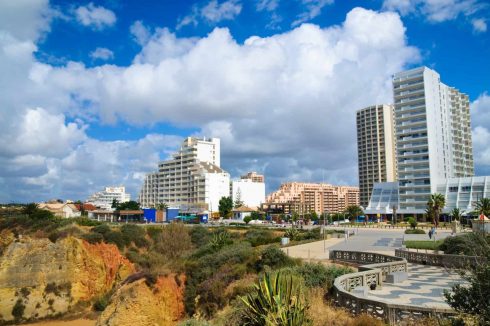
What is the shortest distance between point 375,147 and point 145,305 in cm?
15235

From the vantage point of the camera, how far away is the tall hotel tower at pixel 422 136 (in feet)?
319

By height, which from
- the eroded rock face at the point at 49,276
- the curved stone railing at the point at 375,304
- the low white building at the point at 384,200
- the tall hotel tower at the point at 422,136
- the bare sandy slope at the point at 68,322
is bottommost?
the bare sandy slope at the point at 68,322

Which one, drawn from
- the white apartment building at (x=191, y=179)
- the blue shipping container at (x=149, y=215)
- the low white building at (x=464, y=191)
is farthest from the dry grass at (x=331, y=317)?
the white apartment building at (x=191, y=179)

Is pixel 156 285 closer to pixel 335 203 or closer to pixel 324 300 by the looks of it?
pixel 324 300

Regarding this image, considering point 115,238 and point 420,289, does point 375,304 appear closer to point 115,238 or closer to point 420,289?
point 420,289

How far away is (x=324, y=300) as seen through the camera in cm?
1255

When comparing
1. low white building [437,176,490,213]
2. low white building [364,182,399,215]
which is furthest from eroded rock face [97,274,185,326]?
low white building [364,182,399,215]

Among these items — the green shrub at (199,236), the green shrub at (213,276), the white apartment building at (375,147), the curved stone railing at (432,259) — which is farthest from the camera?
the white apartment building at (375,147)

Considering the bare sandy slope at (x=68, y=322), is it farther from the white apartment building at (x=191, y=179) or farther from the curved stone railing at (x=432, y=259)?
the white apartment building at (x=191, y=179)

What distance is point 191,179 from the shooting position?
13525 cm

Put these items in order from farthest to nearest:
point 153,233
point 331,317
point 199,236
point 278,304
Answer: point 153,233
point 199,236
point 331,317
point 278,304

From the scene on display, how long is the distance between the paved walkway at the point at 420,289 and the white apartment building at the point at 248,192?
125m

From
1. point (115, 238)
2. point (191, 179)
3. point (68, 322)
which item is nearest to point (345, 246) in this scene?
point (68, 322)

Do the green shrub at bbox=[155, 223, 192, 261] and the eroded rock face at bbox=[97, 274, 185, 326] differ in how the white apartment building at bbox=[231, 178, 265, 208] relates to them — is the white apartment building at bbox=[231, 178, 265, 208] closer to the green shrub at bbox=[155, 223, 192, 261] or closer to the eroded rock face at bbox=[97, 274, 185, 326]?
the green shrub at bbox=[155, 223, 192, 261]
